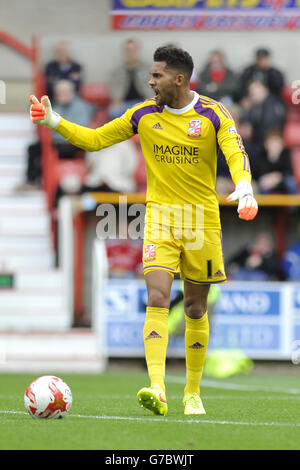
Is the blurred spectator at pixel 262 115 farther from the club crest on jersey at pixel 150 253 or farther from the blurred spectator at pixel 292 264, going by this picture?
the club crest on jersey at pixel 150 253

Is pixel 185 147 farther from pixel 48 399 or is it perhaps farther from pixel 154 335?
pixel 48 399

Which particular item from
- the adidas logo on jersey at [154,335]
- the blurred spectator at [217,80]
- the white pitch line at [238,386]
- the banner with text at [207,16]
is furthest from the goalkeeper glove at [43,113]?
the banner with text at [207,16]

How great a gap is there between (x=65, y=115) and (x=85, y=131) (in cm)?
883

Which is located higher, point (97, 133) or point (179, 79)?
point (179, 79)

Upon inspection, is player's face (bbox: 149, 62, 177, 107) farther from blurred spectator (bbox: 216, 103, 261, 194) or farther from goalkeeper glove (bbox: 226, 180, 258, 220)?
blurred spectator (bbox: 216, 103, 261, 194)

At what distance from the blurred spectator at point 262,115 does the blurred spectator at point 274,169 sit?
0.54m

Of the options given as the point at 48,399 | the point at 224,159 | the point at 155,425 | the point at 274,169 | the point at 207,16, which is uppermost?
the point at 207,16

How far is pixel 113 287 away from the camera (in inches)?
517

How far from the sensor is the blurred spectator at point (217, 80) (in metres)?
15.0

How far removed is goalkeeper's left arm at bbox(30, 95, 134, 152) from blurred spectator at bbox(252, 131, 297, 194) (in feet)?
26.1

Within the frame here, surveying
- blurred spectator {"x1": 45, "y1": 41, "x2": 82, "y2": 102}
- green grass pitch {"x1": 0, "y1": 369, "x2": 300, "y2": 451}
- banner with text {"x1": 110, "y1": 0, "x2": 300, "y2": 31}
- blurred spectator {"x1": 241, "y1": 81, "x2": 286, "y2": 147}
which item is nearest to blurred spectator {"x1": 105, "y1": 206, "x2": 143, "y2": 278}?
blurred spectator {"x1": 241, "y1": 81, "x2": 286, "y2": 147}

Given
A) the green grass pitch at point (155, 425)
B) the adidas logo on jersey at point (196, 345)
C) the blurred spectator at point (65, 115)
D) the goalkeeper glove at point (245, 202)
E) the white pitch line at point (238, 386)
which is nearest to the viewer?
the green grass pitch at point (155, 425)

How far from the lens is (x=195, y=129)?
6.09 m

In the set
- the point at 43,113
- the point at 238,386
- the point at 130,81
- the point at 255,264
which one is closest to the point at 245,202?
the point at 43,113
